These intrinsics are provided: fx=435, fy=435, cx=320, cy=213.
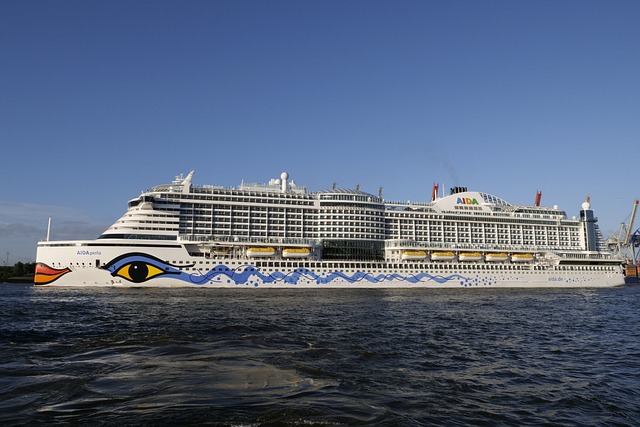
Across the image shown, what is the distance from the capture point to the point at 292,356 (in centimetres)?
1380

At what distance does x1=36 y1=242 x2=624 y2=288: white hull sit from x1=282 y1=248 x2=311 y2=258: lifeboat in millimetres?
1000

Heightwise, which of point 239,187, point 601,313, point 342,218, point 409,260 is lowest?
point 601,313

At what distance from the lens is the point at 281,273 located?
54969 mm

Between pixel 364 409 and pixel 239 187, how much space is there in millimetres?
58218

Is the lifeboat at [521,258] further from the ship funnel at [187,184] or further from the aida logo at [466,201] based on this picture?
the ship funnel at [187,184]

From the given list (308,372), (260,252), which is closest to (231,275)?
(260,252)

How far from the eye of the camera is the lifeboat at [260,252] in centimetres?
5488

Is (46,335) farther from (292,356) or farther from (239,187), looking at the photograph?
(239,187)

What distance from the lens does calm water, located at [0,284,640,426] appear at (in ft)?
27.5

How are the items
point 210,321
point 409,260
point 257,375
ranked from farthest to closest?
point 409,260, point 210,321, point 257,375

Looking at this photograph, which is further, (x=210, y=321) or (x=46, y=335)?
(x=210, y=321)

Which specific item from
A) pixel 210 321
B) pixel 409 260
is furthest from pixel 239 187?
pixel 210 321

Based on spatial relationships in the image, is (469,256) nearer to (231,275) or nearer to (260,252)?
(260,252)

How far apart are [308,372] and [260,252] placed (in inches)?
1726
